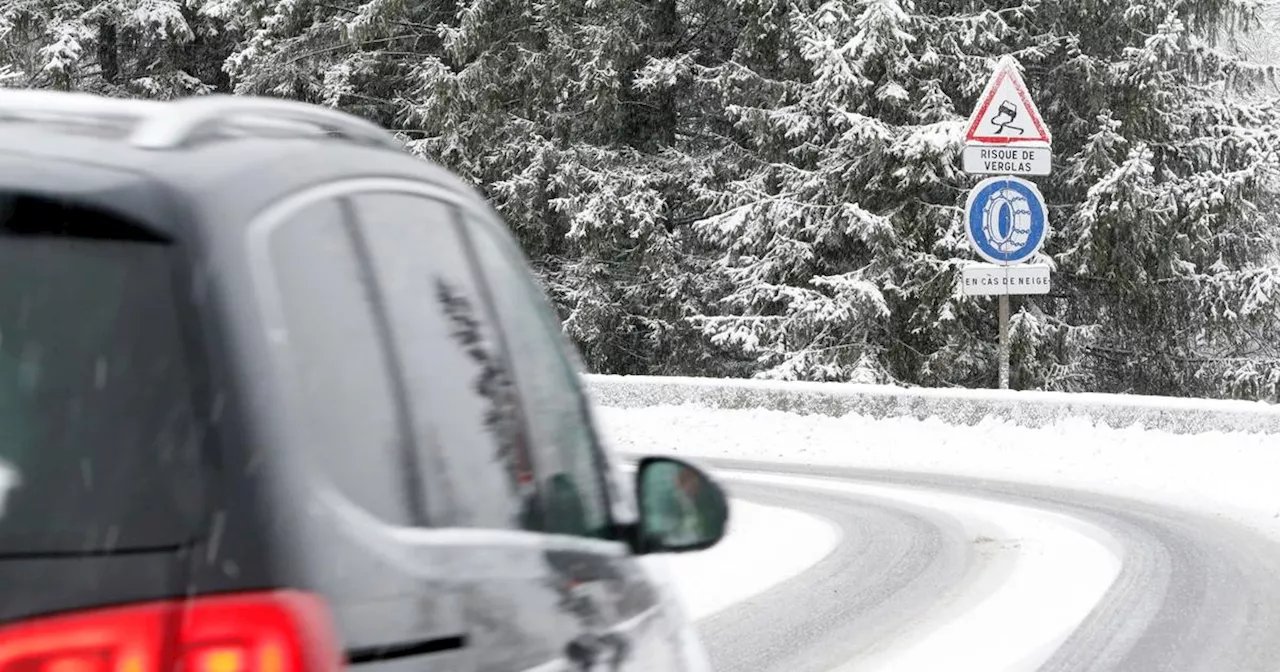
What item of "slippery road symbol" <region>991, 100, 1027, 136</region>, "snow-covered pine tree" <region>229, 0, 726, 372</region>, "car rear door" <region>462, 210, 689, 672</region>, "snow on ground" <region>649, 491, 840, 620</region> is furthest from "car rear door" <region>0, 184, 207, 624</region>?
"snow-covered pine tree" <region>229, 0, 726, 372</region>

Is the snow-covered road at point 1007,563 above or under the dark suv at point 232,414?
under

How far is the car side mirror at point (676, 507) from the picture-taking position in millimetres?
2887

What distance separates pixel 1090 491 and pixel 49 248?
11.6m

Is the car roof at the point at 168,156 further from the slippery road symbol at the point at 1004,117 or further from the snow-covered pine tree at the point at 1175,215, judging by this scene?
the snow-covered pine tree at the point at 1175,215

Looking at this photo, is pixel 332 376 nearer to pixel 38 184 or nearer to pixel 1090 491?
pixel 38 184

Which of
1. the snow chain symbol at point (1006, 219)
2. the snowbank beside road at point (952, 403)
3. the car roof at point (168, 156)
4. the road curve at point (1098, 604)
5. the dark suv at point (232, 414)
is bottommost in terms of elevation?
the snowbank beside road at point (952, 403)

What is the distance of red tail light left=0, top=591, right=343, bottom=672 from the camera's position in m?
1.50

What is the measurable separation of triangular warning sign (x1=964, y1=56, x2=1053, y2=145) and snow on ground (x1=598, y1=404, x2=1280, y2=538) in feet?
9.51

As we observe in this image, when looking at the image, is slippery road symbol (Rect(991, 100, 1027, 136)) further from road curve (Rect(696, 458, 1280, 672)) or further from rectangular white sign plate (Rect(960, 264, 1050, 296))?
road curve (Rect(696, 458, 1280, 672))

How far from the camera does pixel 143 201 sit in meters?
1.69

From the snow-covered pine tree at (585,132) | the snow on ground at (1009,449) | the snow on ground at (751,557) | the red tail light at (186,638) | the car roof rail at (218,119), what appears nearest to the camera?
the red tail light at (186,638)

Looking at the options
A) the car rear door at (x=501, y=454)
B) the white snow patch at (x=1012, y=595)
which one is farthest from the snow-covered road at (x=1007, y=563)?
the car rear door at (x=501, y=454)

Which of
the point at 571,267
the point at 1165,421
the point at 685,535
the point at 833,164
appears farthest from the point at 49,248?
the point at 571,267

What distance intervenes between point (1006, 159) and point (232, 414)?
15.5 metres
